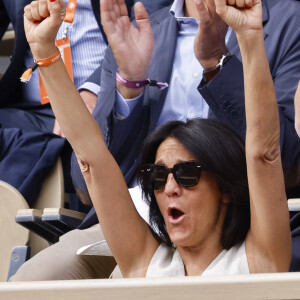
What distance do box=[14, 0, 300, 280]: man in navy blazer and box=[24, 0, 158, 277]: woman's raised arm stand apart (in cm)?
34

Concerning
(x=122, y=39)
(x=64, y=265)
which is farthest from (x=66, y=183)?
(x=122, y=39)

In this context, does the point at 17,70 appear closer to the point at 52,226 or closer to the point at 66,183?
the point at 66,183

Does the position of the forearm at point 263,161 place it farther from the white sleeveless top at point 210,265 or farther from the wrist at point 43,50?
the wrist at point 43,50

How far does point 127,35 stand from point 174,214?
1.61ft

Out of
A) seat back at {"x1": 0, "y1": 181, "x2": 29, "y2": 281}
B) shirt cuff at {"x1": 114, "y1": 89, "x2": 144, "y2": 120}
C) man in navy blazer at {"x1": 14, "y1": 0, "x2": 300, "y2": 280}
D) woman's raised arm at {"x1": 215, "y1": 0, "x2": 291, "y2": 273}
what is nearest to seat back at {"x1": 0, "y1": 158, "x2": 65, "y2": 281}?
seat back at {"x1": 0, "y1": 181, "x2": 29, "y2": 281}

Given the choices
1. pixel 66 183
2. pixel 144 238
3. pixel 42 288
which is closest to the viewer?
pixel 42 288

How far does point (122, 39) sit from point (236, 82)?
0.98 feet

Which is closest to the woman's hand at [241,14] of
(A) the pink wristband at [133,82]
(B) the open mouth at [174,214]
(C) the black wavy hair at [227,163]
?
(C) the black wavy hair at [227,163]

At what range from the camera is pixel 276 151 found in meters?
1.36

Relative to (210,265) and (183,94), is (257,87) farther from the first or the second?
(183,94)

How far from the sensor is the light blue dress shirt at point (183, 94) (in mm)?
1946

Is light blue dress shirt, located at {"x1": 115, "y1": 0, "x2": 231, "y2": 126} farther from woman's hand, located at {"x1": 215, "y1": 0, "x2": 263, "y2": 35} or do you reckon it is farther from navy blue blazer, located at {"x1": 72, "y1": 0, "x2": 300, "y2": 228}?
woman's hand, located at {"x1": 215, "y1": 0, "x2": 263, "y2": 35}

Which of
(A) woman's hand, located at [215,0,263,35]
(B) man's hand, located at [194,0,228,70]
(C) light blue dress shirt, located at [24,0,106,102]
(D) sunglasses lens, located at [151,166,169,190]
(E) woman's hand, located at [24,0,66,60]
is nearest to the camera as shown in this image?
(A) woman's hand, located at [215,0,263,35]

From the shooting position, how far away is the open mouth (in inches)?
58.1
